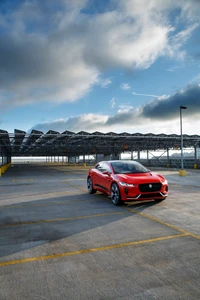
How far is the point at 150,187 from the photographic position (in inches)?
323

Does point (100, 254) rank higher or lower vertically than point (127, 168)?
lower

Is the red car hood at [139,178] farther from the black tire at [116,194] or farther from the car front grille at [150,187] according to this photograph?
the black tire at [116,194]

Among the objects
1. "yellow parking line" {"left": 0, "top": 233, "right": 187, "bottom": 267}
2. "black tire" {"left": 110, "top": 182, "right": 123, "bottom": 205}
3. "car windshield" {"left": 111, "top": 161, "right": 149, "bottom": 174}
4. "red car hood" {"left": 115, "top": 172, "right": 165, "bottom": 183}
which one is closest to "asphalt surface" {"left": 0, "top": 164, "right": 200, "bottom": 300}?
A: "yellow parking line" {"left": 0, "top": 233, "right": 187, "bottom": 267}

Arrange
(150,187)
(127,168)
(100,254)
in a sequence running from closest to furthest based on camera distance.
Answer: (100,254) < (150,187) < (127,168)

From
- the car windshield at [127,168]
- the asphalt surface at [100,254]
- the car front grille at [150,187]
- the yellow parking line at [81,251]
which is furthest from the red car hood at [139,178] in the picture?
the yellow parking line at [81,251]

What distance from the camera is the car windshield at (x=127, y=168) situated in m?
9.41

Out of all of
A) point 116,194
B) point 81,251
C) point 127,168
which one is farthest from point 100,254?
point 127,168

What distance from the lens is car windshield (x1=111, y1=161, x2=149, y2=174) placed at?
9.41 meters

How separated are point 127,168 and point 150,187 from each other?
1.71 meters

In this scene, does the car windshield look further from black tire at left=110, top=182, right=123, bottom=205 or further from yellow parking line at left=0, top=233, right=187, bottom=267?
yellow parking line at left=0, top=233, right=187, bottom=267

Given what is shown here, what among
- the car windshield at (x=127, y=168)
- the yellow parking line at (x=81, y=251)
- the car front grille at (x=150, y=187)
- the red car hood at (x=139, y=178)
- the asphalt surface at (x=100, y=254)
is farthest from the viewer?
the car windshield at (x=127, y=168)

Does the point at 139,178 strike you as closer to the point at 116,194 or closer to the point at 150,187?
the point at 150,187

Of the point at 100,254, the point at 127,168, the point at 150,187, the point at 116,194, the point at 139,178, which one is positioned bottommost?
the point at 100,254

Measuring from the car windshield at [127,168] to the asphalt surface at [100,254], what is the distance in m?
2.06
